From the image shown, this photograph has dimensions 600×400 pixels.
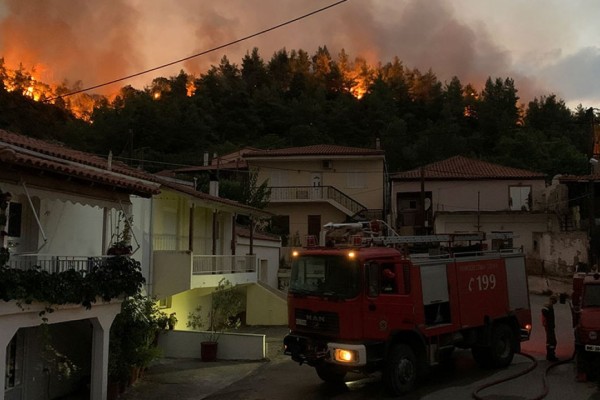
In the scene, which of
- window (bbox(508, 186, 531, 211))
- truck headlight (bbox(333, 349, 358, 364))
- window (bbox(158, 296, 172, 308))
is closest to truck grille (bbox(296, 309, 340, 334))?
truck headlight (bbox(333, 349, 358, 364))

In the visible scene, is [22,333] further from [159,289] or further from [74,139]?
[74,139]

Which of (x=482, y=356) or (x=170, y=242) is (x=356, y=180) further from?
(x=482, y=356)

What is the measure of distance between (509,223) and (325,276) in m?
26.3

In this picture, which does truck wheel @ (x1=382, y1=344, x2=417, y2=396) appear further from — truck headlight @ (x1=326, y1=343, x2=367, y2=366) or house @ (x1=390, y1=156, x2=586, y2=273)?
house @ (x1=390, y1=156, x2=586, y2=273)

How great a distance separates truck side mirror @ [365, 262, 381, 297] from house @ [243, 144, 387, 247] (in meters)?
28.2

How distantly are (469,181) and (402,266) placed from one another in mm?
28563

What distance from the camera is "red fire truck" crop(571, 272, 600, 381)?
11.2 meters

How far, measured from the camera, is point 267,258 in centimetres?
2817

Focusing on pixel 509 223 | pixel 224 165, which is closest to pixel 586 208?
pixel 509 223

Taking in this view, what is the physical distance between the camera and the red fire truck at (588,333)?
11.2 metres

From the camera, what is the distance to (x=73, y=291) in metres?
9.16

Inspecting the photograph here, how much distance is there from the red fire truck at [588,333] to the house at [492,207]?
19002 millimetres

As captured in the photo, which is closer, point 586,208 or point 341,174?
point 586,208

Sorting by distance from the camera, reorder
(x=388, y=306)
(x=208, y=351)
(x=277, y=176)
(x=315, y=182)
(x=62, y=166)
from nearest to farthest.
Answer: (x=62, y=166)
(x=388, y=306)
(x=208, y=351)
(x=315, y=182)
(x=277, y=176)
